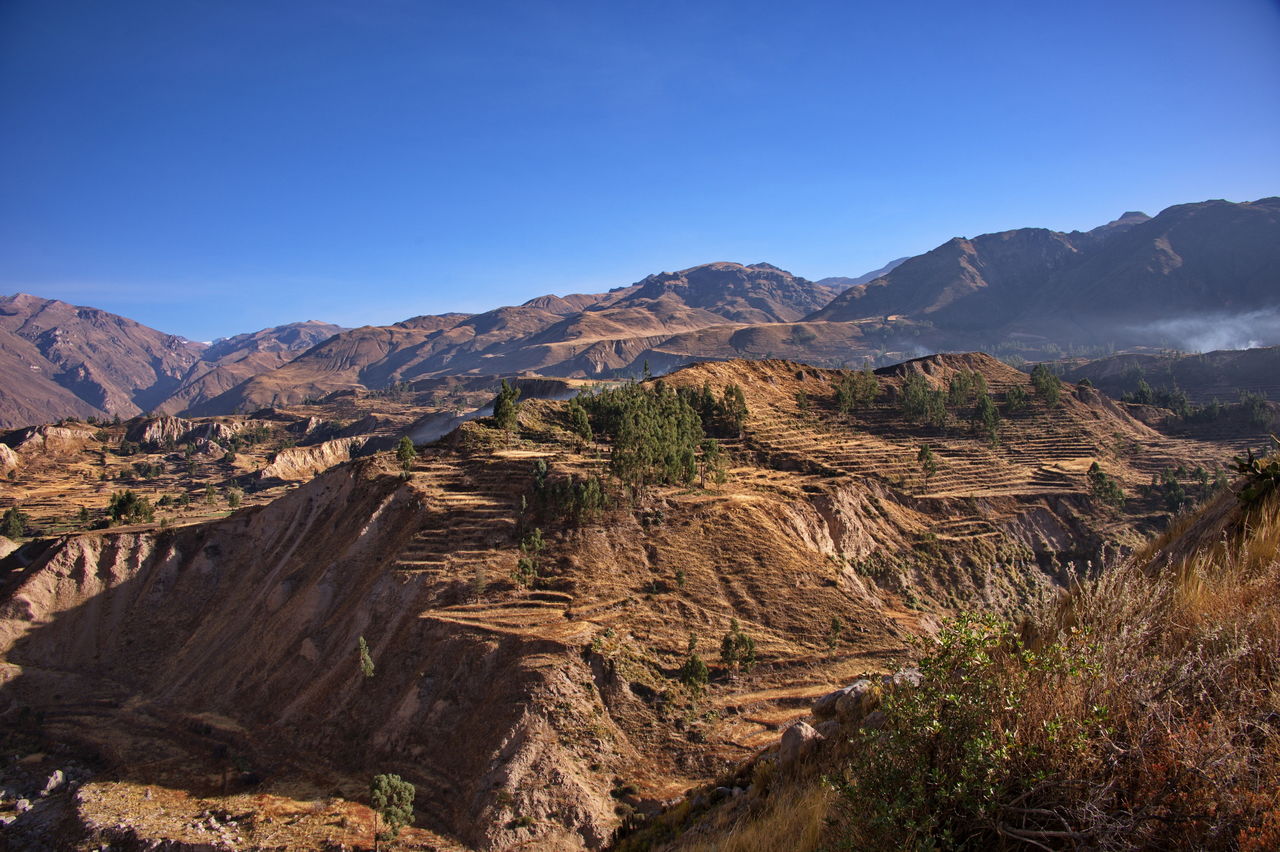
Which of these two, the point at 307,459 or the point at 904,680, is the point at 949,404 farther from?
the point at 307,459

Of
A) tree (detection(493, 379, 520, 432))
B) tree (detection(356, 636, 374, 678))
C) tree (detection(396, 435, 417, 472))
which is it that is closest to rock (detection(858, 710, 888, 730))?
tree (detection(356, 636, 374, 678))

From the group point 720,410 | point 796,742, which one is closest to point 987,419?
point 720,410

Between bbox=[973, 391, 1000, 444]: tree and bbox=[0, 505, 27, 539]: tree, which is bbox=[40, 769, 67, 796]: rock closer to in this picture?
bbox=[0, 505, 27, 539]: tree

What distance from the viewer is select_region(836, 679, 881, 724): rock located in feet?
52.7

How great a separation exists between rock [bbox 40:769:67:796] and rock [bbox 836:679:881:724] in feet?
154

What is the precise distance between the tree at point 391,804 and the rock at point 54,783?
23.2 metres

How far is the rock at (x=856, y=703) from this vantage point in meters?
16.1

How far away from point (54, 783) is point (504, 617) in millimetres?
28653

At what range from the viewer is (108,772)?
38000 millimetres

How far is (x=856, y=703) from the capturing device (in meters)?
18.2

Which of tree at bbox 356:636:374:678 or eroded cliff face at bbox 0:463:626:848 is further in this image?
tree at bbox 356:636:374:678

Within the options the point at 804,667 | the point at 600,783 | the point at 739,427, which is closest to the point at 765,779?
the point at 600,783

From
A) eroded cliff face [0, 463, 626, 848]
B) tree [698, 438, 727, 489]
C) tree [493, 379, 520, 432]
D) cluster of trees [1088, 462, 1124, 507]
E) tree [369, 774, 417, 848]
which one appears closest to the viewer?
tree [369, 774, 417, 848]


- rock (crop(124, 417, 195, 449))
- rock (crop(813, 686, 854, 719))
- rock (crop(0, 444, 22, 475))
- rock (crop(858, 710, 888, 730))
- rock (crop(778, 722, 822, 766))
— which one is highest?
rock (crop(124, 417, 195, 449))
